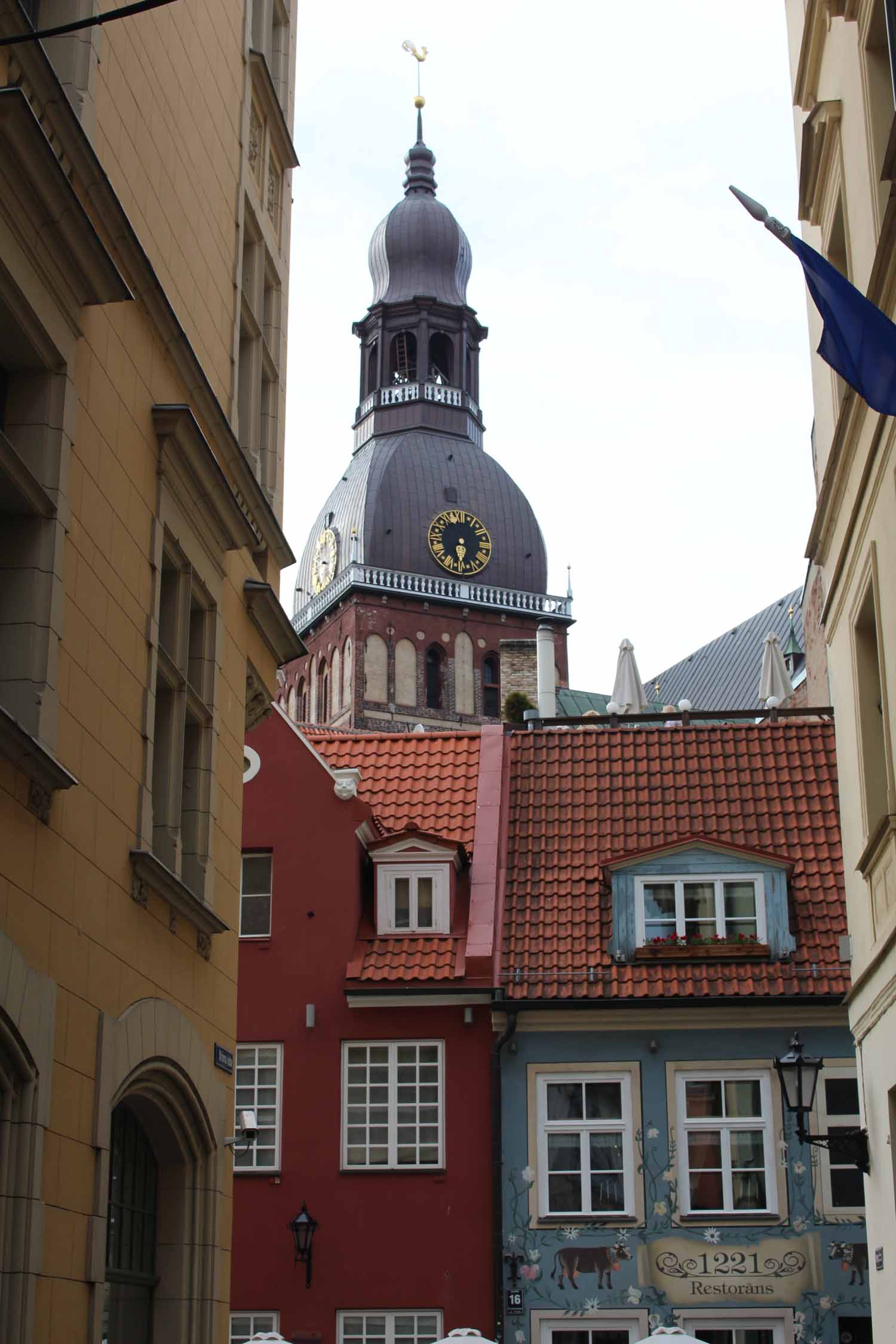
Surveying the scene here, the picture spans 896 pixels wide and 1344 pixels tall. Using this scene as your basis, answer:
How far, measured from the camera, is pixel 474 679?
274 ft

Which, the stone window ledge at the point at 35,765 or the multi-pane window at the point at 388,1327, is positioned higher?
the stone window ledge at the point at 35,765

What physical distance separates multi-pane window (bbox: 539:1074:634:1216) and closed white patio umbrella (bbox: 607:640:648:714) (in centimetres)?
1204

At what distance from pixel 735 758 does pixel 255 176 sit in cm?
1084

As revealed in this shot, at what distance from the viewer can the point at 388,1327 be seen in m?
19.5

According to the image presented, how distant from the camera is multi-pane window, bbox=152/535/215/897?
11.7 metres

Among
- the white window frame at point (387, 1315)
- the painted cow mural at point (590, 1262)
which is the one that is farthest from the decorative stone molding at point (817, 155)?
the white window frame at point (387, 1315)

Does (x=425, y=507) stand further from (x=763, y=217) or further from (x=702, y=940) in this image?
(x=763, y=217)

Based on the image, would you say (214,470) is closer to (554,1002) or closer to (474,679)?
(554,1002)

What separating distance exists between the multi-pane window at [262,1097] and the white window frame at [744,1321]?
4.76 m

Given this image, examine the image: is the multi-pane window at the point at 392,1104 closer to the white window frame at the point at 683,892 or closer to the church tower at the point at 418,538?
the white window frame at the point at 683,892

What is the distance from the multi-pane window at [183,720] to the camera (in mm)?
11656

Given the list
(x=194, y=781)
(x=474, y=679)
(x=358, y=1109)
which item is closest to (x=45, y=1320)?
(x=194, y=781)

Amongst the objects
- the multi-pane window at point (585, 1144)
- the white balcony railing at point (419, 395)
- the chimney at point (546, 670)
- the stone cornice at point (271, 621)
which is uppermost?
the white balcony railing at point (419, 395)

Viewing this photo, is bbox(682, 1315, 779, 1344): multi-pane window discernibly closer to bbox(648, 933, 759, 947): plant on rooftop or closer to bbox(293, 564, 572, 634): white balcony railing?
bbox(648, 933, 759, 947): plant on rooftop
